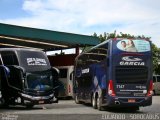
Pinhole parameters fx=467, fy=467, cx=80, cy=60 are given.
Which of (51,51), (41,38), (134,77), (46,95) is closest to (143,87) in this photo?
(134,77)

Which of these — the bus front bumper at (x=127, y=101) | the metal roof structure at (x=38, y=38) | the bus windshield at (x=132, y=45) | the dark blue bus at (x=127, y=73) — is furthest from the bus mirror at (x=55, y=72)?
the metal roof structure at (x=38, y=38)

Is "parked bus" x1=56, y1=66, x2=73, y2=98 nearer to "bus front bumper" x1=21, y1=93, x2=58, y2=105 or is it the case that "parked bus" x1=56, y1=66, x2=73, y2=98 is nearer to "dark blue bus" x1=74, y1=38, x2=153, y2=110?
"bus front bumper" x1=21, y1=93, x2=58, y2=105

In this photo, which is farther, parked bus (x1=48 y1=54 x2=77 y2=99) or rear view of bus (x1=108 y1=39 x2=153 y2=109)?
parked bus (x1=48 y1=54 x2=77 y2=99)

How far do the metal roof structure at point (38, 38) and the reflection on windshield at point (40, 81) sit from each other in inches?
327

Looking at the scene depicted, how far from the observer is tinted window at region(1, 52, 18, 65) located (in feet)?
78.4

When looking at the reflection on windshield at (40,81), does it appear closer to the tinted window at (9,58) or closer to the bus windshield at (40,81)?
the bus windshield at (40,81)

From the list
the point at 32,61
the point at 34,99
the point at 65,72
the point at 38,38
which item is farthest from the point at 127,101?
the point at 65,72

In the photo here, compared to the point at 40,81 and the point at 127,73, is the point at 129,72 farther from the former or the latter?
the point at 40,81

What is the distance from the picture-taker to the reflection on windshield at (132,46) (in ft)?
68.8

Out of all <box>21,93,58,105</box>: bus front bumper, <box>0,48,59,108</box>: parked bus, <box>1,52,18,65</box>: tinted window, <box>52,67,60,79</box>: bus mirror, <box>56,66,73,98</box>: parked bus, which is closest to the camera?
<box>21,93,58,105</box>: bus front bumper

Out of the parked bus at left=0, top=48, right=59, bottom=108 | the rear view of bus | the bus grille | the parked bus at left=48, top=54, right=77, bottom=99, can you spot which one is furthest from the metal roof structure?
the bus grille

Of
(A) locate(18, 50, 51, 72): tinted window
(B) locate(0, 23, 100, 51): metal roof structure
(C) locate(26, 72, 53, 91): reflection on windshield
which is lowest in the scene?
(C) locate(26, 72, 53, 91): reflection on windshield

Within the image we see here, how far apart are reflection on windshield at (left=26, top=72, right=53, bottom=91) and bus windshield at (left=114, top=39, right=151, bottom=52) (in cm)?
494

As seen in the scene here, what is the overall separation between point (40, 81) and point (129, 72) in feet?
16.9
